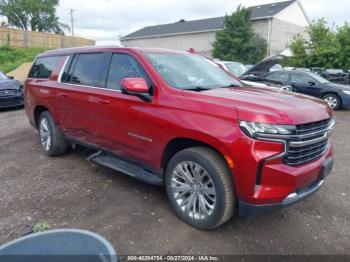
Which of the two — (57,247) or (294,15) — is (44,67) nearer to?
(57,247)

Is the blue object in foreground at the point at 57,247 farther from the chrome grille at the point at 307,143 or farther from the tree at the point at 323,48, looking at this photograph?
the tree at the point at 323,48

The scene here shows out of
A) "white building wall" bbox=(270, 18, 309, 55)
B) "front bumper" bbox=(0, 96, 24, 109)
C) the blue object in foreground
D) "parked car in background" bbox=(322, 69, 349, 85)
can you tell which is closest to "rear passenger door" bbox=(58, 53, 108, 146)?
the blue object in foreground

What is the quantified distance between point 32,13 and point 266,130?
201 feet

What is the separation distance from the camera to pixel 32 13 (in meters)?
55.0

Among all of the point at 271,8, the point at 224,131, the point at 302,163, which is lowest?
the point at 302,163

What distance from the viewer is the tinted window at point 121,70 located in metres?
3.89

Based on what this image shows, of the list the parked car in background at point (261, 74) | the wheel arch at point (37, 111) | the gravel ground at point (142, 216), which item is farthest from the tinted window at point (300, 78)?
the wheel arch at point (37, 111)

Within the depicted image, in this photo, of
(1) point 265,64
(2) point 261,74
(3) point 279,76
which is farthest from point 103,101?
(3) point 279,76

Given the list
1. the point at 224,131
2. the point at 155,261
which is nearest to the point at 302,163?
the point at 224,131

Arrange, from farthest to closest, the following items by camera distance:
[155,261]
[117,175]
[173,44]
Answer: [173,44]
[117,175]
[155,261]

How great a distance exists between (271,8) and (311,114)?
3659cm

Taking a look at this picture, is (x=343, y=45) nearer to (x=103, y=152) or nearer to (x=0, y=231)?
(x=103, y=152)

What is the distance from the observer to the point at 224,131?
292cm

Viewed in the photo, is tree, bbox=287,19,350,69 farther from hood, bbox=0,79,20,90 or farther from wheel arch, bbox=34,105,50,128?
wheel arch, bbox=34,105,50,128
